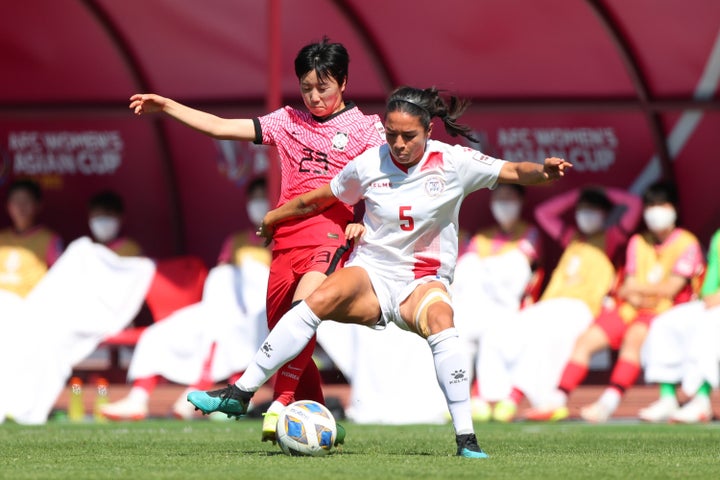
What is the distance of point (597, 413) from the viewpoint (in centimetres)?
1196

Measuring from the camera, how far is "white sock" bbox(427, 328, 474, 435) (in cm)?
728

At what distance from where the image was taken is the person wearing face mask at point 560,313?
12234 millimetres

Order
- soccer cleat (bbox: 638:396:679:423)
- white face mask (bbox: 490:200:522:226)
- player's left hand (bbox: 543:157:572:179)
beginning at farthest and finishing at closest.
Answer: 1. white face mask (bbox: 490:200:522:226)
2. soccer cleat (bbox: 638:396:679:423)
3. player's left hand (bbox: 543:157:572:179)

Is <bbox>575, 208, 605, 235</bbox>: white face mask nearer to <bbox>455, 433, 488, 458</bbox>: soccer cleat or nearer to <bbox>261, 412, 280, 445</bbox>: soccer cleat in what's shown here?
<bbox>261, 412, 280, 445</bbox>: soccer cleat

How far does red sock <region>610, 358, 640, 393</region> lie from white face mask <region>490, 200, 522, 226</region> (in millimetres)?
1751

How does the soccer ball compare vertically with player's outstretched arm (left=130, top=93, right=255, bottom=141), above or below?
below

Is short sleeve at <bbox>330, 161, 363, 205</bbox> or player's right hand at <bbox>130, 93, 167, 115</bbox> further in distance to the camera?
player's right hand at <bbox>130, 93, 167, 115</bbox>

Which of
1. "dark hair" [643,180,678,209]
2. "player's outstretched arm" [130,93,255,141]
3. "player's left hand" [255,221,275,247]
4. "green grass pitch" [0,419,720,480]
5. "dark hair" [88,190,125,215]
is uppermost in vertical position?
"dark hair" [88,190,125,215]

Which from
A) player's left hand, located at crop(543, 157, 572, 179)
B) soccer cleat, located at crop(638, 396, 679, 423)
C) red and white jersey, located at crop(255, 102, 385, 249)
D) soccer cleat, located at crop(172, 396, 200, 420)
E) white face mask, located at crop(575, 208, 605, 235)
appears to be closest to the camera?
player's left hand, located at crop(543, 157, 572, 179)

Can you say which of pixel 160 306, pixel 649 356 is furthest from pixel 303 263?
pixel 160 306

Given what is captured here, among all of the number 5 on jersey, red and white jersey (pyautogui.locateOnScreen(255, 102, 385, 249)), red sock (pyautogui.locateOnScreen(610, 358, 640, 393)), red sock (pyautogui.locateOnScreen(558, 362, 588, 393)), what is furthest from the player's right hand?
red sock (pyautogui.locateOnScreen(610, 358, 640, 393))

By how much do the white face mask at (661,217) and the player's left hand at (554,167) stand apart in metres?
5.46

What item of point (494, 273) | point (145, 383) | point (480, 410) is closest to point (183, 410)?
point (145, 383)

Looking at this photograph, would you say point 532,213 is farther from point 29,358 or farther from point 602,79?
point 29,358
